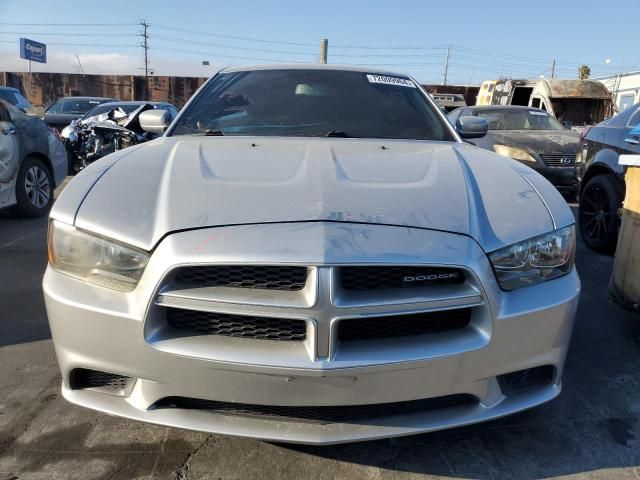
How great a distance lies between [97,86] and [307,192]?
30.6 metres

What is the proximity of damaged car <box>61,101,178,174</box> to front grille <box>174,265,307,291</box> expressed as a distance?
6.85 meters

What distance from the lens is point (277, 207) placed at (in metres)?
1.81

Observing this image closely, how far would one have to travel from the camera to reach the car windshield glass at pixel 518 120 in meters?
8.69

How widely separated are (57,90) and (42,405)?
30.4 metres

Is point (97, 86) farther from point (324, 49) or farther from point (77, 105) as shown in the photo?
point (324, 49)

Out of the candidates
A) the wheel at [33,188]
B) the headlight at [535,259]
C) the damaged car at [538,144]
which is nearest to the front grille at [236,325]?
the headlight at [535,259]

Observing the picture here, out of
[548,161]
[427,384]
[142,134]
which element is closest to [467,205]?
[427,384]

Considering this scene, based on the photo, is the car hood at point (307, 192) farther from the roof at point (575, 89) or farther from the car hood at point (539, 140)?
the roof at point (575, 89)

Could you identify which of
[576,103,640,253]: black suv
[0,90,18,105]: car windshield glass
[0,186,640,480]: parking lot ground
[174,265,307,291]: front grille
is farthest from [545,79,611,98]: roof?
[0,90,18,105]: car windshield glass

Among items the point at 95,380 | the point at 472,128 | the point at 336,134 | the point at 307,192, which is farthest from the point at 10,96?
the point at 307,192

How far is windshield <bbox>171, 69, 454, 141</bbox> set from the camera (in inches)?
117

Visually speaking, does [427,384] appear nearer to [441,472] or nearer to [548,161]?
[441,472]

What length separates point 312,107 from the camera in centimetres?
312

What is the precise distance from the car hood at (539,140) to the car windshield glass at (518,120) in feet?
1.38
